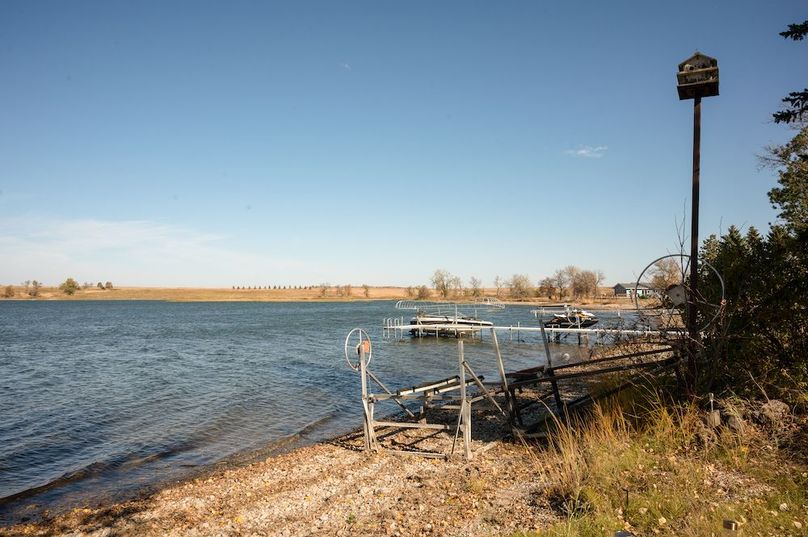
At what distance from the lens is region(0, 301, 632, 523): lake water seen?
12008 mm

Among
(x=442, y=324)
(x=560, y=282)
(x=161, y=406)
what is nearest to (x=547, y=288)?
(x=560, y=282)

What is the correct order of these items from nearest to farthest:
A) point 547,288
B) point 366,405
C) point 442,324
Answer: point 366,405, point 442,324, point 547,288

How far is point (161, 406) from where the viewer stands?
19250mm

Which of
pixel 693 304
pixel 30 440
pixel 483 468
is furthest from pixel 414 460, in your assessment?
pixel 30 440

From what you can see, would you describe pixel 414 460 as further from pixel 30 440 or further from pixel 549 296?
pixel 549 296

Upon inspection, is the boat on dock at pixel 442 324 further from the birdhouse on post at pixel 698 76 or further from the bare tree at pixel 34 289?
the bare tree at pixel 34 289

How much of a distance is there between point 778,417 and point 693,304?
2.18 meters

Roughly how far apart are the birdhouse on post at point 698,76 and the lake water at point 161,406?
475 inches

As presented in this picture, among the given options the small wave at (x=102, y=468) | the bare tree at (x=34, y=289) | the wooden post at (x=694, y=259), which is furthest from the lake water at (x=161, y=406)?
the bare tree at (x=34, y=289)

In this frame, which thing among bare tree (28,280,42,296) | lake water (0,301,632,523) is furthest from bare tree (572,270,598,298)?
bare tree (28,280,42,296)

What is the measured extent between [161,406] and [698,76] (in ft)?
64.8

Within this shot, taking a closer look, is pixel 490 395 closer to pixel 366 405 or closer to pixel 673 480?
pixel 366 405

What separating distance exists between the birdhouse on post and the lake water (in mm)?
12073

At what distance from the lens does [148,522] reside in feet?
28.1
